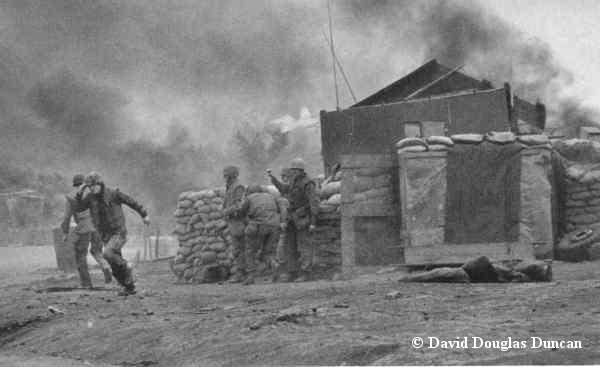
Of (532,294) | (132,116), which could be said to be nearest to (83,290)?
(532,294)

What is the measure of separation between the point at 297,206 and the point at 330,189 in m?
1.17

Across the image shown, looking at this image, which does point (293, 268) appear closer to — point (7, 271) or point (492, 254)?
point (492, 254)

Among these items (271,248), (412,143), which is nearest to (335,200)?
(271,248)

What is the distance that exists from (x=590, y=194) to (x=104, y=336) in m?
8.62

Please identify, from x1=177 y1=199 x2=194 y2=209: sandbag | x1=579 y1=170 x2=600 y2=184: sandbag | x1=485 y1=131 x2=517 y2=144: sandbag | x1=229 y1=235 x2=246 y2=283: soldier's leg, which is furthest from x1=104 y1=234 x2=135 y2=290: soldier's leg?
x1=579 y1=170 x2=600 y2=184: sandbag

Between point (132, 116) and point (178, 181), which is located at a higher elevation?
point (132, 116)

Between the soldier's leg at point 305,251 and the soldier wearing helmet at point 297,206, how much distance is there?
0.89ft

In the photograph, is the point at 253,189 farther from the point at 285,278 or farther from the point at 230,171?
the point at 285,278

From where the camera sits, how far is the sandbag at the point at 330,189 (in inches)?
516

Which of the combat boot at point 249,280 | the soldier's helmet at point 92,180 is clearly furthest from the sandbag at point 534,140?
the soldier's helmet at point 92,180

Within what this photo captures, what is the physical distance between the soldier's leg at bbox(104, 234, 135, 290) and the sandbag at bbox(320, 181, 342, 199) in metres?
3.86

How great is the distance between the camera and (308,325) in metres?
6.43

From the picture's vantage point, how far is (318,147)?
41.0m

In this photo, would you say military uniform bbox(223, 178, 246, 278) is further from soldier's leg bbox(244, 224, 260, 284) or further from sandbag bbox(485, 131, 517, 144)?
sandbag bbox(485, 131, 517, 144)
